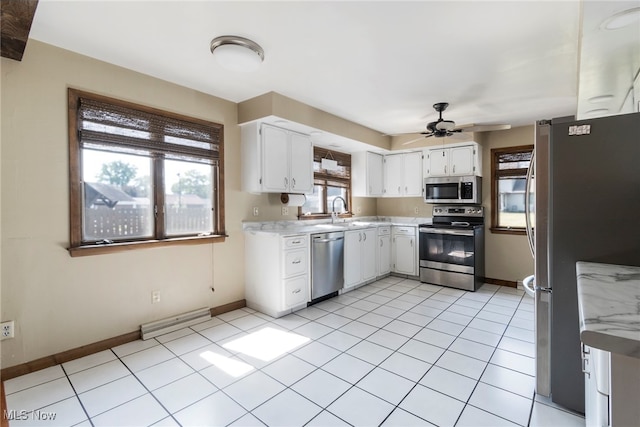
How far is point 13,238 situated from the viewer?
7.16ft

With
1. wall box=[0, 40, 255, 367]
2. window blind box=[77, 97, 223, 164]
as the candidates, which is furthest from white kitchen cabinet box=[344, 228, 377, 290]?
wall box=[0, 40, 255, 367]

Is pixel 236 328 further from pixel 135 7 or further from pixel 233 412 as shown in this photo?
pixel 135 7

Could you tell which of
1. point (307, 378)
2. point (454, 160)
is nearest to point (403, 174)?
point (454, 160)

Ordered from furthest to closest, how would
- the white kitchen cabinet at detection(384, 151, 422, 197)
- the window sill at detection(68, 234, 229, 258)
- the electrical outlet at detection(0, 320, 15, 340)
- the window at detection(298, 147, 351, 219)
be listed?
the white kitchen cabinet at detection(384, 151, 422, 197)
the window at detection(298, 147, 351, 219)
the window sill at detection(68, 234, 229, 258)
the electrical outlet at detection(0, 320, 15, 340)

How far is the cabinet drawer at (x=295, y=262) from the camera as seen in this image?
11.1 ft

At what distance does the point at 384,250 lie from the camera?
5035 mm

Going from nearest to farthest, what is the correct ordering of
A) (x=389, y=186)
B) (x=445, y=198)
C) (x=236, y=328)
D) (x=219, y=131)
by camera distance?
1. (x=236, y=328)
2. (x=219, y=131)
3. (x=445, y=198)
4. (x=389, y=186)

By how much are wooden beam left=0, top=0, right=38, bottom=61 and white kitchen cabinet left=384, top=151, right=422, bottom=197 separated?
4822 millimetres

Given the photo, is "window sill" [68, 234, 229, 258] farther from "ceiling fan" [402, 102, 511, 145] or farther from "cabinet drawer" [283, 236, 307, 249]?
"ceiling fan" [402, 102, 511, 145]

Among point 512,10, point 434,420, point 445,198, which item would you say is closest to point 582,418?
point 434,420

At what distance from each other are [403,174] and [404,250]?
1368 mm

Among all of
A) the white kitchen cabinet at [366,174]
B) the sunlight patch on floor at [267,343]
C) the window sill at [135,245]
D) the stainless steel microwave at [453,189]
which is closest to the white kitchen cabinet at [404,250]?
the stainless steel microwave at [453,189]

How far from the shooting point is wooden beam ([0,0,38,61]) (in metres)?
1.66

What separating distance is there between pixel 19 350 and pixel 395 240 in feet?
15.1
